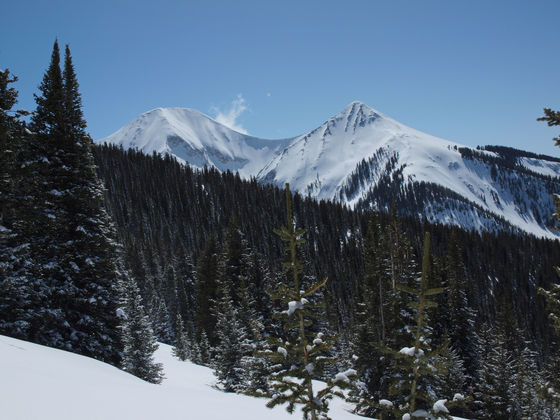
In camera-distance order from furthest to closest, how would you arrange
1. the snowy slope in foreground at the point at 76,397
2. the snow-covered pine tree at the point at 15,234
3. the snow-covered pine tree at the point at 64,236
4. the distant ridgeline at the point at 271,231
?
the distant ridgeline at the point at 271,231
the snow-covered pine tree at the point at 64,236
the snow-covered pine tree at the point at 15,234
the snowy slope in foreground at the point at 76,397

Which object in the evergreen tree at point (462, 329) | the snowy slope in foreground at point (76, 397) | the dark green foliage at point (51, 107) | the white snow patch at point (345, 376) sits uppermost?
the dark green foliage at point (51, 107)

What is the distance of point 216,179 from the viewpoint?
126 metres

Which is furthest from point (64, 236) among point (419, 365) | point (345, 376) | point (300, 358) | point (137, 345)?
point (419, 365)

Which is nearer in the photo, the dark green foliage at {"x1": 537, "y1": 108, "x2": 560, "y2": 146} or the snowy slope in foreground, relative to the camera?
the snowy slope in foreground

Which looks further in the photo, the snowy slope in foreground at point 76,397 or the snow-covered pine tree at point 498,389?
the snow-covered pine tree at point 498,389

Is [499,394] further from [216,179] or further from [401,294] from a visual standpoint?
[216,179]

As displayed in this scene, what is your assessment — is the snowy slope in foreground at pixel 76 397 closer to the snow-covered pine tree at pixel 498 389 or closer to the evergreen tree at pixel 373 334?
the evergreen tree at pixel 373 334

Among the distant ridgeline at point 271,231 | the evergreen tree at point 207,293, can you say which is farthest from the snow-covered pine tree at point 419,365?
the distant ridgeline at point 271,231

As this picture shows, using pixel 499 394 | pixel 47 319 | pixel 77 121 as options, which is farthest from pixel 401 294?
pixel 77 121

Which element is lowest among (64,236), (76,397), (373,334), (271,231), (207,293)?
(76,397)

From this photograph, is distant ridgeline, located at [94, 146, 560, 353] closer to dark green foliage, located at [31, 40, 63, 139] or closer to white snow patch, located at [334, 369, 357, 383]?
dark green foliage, located at [31, 40, 63, 139]

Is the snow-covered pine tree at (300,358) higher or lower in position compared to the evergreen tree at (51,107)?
lower

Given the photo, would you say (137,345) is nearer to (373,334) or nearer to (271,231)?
(373,334)

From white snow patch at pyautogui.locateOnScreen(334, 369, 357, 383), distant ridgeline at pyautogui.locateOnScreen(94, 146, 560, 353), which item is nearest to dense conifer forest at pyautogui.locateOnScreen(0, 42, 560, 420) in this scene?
white snow patch at pyautogui.locateOnScreen(334, 369, 357, 383)
